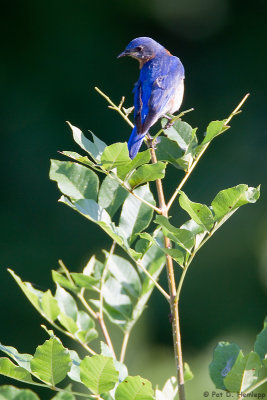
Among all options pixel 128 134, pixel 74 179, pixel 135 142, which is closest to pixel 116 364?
pixel 74 179

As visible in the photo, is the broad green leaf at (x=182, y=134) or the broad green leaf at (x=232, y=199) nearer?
the broad green leaf at (x=232, y=199)

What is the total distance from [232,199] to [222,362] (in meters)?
0.23

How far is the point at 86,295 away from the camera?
2.79 meters

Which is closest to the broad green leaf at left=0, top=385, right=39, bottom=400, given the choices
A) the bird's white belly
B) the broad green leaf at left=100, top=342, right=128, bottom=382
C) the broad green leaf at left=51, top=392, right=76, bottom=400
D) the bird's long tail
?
the broad green leaf at left=51, top=392, right=76, bottom=400

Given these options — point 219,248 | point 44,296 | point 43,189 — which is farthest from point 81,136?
point 43,189

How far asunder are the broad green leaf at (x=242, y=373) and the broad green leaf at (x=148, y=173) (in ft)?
0.88

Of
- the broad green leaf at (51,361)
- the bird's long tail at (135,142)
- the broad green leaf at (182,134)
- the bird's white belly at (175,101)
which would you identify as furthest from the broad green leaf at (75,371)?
the bird's white belly at (175,101)

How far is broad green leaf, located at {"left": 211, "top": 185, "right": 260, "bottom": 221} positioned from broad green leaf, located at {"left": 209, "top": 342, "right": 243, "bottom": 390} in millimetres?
186

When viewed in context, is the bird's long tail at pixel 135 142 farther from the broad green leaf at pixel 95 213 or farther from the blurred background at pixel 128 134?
the blurred background at pixel 128 134

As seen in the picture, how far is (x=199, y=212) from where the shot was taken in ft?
2.95

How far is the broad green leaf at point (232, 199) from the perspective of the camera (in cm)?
88

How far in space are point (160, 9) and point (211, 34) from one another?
31 centimetres

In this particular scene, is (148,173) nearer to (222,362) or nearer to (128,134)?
(222,362)

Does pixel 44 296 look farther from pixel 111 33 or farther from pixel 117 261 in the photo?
pixel 111 33
